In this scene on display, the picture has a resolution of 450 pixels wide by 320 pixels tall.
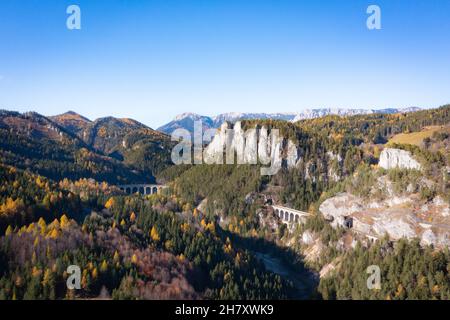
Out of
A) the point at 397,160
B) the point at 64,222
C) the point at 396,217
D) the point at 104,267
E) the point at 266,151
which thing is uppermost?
the point at 266,151

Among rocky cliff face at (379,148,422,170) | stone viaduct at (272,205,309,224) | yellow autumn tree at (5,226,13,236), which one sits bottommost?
stone viaduct at (272,205,309,224)

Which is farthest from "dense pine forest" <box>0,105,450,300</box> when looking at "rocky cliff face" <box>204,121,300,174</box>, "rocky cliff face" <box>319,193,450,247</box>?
"rocky cliff face" <box>204,121,300,174</box>

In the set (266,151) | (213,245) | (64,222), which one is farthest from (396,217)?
(64,222)

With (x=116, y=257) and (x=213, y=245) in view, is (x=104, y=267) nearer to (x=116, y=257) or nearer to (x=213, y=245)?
(x=116, y=257)

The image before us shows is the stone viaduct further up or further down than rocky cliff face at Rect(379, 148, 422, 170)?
further down

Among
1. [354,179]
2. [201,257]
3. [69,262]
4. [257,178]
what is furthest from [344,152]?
[69,262]

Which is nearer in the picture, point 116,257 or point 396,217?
point 116,257

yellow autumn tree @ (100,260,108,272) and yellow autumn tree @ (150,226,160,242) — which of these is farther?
yellow autumn tree @ (150,226,160,242)

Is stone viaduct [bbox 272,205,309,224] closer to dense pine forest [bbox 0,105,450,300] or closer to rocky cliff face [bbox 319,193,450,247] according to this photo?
dense pine forest [bbox 0,105,450,300]
